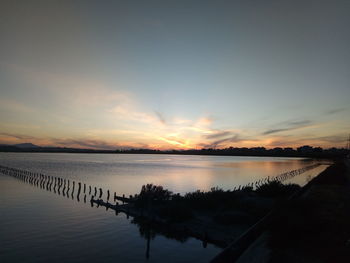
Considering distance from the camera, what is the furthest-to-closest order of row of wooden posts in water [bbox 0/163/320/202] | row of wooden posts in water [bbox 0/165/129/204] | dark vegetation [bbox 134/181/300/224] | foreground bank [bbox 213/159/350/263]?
row of wooden posts in water [bbox 0/165/129/204] < row of wooden posts in water [bbox 0/163/320/202] < dark vegetation [bbox 134/181/300/224] < foreground bank [bbox 213/159/350/263]

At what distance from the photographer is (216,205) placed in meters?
27.1

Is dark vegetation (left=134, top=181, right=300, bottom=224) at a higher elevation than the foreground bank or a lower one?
lower

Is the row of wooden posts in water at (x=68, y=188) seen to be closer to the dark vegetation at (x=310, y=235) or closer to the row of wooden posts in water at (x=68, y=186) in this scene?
the row of wooden posts in water at (x=68, y=186)

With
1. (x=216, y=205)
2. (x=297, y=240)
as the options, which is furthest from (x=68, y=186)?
(x=297, y=240)

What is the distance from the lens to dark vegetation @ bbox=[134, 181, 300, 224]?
71.4 ft

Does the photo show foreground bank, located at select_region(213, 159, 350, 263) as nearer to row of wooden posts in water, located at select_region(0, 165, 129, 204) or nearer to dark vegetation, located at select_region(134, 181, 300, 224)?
A: dark vegetation, located at select_region(134, 181, 300, 224)

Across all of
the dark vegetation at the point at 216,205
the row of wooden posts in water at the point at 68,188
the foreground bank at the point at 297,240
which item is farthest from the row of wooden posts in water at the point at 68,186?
the foreground bank at the point at 297,240

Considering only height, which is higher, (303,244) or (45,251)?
(303,244)

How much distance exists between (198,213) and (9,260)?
16.6 m

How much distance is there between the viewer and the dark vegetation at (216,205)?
71.4ft

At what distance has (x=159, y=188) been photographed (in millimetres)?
30891

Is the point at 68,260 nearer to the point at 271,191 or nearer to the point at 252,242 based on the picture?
the point at 252,242

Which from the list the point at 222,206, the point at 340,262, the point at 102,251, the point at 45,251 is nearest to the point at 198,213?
the point at 222,206

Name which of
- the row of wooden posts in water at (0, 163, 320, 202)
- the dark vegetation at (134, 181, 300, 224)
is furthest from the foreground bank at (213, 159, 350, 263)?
the row of wooden posts in water at (0, 163, 320, 202)
